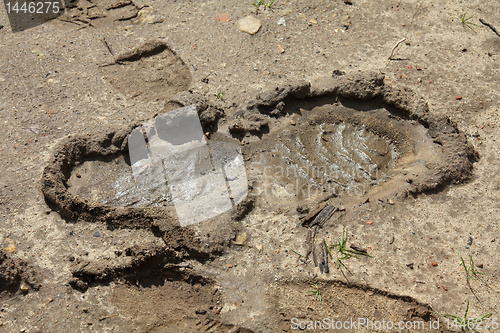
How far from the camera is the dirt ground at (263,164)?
2.74 meters

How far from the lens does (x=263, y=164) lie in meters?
3.38

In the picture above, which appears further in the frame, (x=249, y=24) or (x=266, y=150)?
(x=249, y=24)

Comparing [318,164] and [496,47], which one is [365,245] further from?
[496,47]

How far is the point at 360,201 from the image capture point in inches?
125

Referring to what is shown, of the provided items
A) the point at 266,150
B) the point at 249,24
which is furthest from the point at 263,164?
the point at 249,24

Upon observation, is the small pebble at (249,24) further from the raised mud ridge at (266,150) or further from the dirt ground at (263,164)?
the raised mud ridge at (266,150)

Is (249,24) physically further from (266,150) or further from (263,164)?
(263,164)

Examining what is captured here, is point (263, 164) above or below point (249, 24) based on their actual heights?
below

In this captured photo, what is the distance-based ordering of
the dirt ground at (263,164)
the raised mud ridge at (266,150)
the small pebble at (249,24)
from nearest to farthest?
1. the dirt ground at (263,164)
2. the raised mud ridge at (266,150)
3. the small pebble at (249,24)

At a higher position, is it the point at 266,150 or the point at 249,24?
the point at 249,24

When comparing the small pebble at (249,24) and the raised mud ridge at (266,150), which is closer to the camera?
the raised mud ridge at (266,150)

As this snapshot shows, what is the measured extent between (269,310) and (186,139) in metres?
1.48

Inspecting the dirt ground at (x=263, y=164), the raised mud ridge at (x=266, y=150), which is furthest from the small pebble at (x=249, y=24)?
the raised mud ridge at (x=266, y=150)

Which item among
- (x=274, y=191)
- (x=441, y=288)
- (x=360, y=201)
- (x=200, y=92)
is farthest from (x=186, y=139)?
(x=441, y=288)
